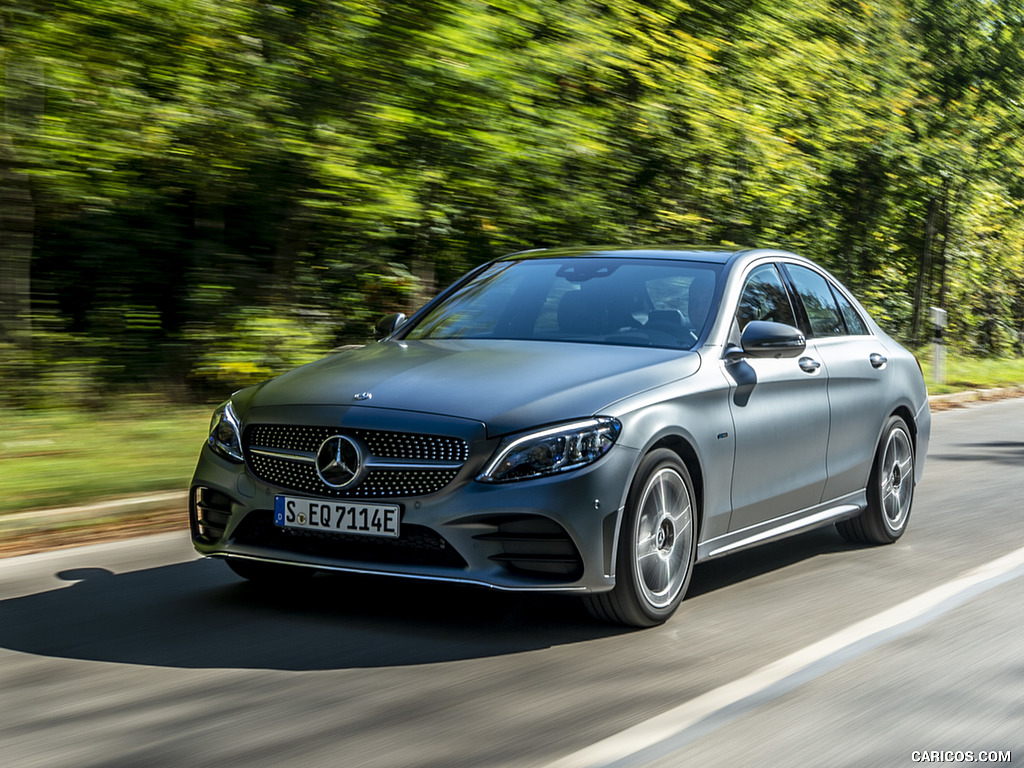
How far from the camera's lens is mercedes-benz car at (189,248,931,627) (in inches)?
191

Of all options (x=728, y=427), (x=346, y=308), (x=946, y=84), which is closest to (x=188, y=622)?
(x=728, y=427)

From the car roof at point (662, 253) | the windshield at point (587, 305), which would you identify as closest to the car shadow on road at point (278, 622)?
the windshield at point (587, 305)

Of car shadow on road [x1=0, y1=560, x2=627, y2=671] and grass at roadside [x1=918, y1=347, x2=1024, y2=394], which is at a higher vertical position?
car shadow on road [x1=0, y1=560, x2=627, y2=671]

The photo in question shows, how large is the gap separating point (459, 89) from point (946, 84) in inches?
588

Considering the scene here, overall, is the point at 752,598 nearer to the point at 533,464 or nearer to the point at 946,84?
the point at 533,464

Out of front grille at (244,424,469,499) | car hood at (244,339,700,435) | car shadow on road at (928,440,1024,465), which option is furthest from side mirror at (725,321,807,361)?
car shadow on road at (928,440,1024,465)

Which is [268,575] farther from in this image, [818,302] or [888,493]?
[888,493]

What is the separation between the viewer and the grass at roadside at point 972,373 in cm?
1969

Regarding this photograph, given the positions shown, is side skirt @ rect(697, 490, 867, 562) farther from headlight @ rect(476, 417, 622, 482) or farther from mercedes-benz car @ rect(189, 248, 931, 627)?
headlight @ rect(476, 417, 622, 482)

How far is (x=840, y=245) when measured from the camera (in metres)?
22.0

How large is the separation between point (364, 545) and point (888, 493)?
11.7ft

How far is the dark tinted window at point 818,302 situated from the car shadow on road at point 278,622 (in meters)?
1.55

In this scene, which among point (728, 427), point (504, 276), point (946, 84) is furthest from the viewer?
point (946, 84)

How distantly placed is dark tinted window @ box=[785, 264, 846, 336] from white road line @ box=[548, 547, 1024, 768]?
1.45 m
